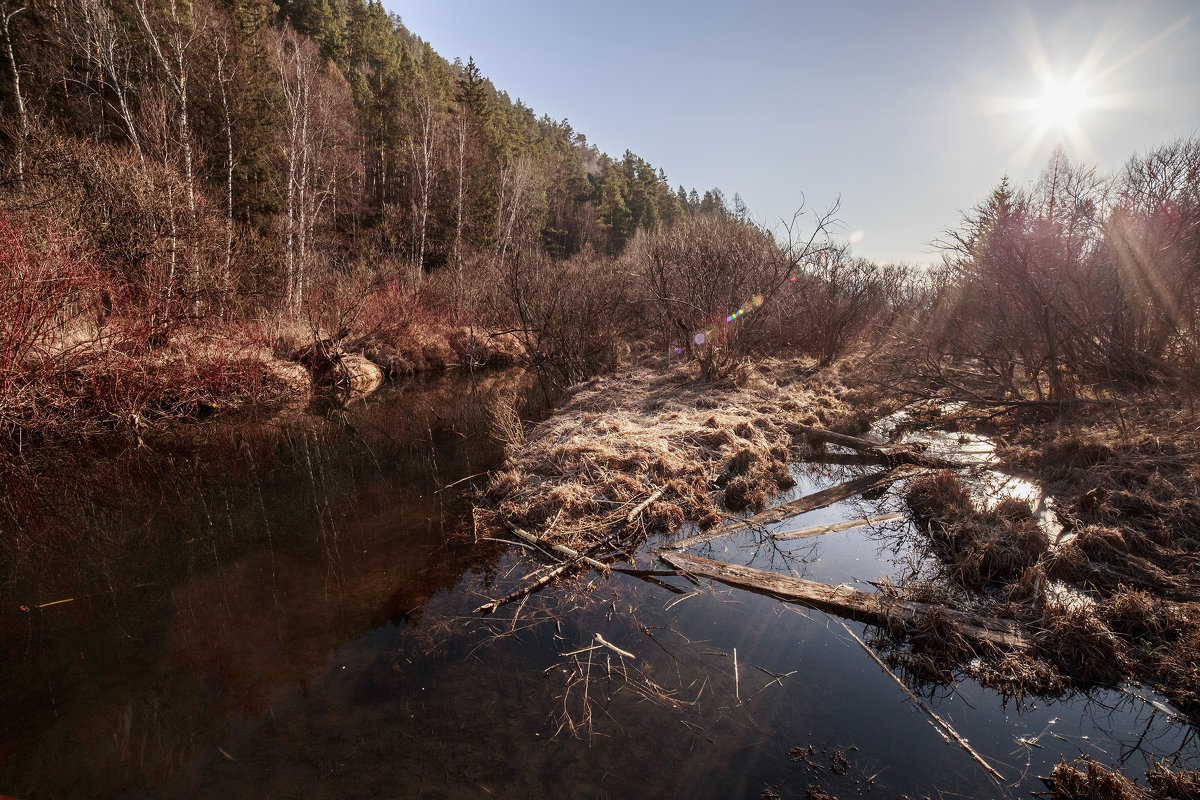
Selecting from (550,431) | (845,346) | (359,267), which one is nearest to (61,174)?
(359,267)

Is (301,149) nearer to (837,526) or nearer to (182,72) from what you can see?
(182,72)

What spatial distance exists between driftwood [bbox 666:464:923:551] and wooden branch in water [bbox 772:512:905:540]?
40 cm

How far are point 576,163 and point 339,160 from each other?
3275 cm

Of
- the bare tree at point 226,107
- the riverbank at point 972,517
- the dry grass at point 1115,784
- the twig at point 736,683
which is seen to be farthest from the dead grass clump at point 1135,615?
the bare tree at point 226,107

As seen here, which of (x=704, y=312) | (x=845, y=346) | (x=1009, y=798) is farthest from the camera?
(x=845, y=346)

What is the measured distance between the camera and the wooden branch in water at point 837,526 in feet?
22.6

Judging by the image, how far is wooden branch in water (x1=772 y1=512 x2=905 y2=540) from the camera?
6.88m

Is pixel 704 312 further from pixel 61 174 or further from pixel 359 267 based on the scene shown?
pixel 61 174

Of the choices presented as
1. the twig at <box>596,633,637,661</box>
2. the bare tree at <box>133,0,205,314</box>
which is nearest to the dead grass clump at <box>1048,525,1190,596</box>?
the twig at <box>596,633,637,661</box>

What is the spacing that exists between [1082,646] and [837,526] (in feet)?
9.74

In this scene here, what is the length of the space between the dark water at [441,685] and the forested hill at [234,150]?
8732mm

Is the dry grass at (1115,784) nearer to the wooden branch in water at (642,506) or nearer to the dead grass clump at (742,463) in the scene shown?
the wooden branch in water at (642,506)

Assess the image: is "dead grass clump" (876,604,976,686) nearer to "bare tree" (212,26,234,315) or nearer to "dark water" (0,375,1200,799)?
"dark water" (0,375,1200,799)

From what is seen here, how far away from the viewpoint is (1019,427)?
10.2 meters
